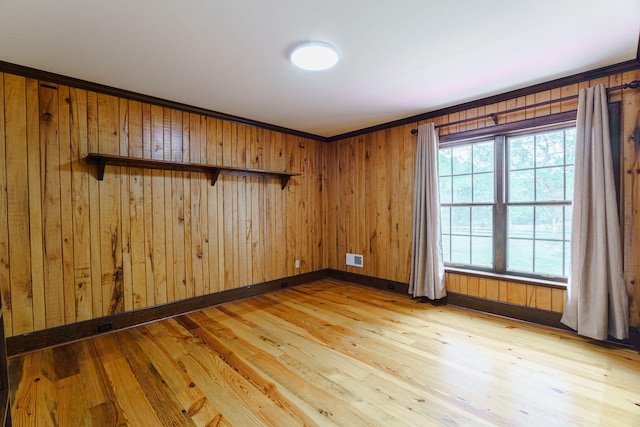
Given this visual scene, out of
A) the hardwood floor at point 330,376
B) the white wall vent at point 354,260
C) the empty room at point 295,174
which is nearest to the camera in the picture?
the hardwood floor at point 330,376

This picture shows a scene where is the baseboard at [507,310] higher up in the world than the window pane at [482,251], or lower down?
lower down

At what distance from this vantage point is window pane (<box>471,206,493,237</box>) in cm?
323

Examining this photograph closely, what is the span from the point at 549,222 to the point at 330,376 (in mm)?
2599

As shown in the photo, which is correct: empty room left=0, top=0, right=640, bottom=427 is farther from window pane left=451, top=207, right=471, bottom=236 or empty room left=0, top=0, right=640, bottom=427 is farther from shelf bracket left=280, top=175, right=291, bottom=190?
shelf bracket left=280, top=175, right=291, bottom=190

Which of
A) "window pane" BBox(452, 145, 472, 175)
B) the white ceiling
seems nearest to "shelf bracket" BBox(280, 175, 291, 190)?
the white ceiling

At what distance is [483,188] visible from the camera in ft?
10.7

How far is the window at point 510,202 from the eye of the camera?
278 centimetres

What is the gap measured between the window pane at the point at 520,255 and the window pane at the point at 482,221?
0.82 ft

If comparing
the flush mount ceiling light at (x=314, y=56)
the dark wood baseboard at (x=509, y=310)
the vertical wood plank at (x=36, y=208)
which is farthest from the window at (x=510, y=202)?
the vertical wood plank at (x=36, y=208)

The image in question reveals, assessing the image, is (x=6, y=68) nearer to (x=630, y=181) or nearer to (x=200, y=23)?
(x=200, y=23)

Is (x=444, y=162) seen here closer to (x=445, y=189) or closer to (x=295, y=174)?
(x=445, y=189)

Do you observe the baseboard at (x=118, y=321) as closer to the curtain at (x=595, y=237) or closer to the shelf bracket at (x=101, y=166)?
the shelf bracket at (x=101, y=166)

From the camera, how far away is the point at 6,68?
227 cm

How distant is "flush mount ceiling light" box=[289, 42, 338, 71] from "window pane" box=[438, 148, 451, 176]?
203 cm
